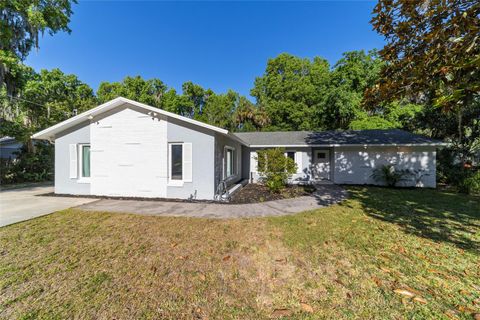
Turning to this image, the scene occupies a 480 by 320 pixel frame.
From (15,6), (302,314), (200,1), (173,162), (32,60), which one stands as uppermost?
(200,1)

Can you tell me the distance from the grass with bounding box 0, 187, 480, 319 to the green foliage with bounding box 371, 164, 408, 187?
6.30 metres

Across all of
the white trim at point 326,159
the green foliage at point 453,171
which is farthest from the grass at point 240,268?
the white trim at point 326,159

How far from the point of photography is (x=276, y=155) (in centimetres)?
950

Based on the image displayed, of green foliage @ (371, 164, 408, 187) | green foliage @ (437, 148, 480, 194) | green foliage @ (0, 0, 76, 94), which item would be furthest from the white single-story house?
green foliage @ (437, 148, 480, 194)

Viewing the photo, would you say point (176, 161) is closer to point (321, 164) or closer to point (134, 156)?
point (134, 156)

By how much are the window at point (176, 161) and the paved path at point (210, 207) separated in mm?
1180

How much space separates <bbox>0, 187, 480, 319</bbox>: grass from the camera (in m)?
2.39

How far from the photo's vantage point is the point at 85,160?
902 cm

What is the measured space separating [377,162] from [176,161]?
11817 mm

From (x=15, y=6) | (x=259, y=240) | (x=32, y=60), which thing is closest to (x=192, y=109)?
(x=32, y=60)

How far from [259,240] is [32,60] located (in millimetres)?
19159

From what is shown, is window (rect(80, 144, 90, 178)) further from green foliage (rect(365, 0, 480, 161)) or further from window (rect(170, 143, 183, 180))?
green foliage (rect(365, 0, 480, 161))

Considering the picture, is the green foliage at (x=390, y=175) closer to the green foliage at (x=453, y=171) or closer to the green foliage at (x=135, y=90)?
the green foliage at (x=453, y=171)

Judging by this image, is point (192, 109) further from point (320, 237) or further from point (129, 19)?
point (320, 237)
